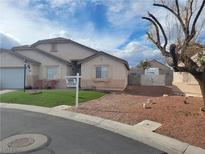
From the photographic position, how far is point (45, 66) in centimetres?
2836

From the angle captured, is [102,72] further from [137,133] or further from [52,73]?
[137,133]

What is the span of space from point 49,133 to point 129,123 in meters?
3.56

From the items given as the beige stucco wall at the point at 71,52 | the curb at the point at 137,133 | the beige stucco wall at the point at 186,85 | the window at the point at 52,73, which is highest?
the beige stucco wall at the point at 71,52

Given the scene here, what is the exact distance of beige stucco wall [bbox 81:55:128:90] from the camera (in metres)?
25.4

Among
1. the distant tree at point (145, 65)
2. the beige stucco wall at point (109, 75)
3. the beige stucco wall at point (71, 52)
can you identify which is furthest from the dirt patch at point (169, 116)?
the distant tree at point (145, 65)

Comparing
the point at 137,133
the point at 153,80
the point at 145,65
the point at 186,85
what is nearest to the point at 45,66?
the point at 186,85

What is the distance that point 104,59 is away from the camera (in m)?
25.8

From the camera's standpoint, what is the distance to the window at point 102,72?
25.8 meters

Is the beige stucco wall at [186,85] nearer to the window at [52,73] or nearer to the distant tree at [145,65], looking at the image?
the window at [52,73]

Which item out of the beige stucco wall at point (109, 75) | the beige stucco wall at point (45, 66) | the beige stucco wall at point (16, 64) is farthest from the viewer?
the beige stucco wall at point (45, 66)

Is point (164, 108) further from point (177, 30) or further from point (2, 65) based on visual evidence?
point (2, 65)

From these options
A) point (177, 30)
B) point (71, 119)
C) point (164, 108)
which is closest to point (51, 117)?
point (71, 119)

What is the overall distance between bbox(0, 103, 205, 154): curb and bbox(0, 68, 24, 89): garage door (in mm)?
14379

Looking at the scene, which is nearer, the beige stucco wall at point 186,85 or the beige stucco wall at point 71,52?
the beige stucco wall at point 186,85
